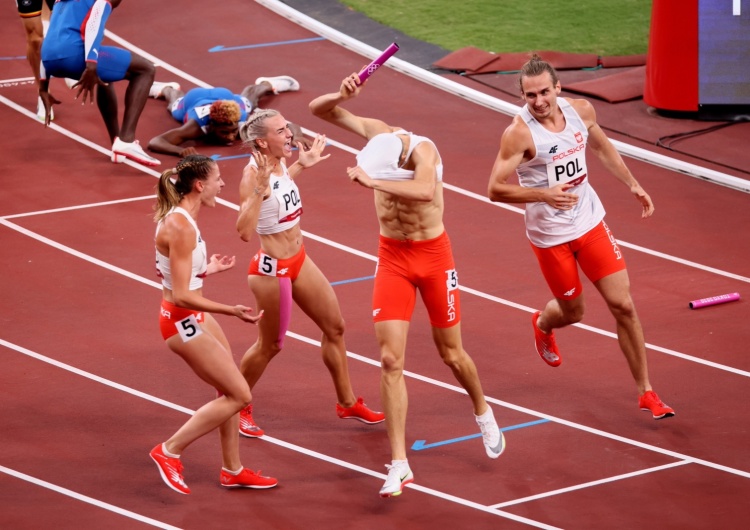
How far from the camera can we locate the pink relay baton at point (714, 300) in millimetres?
9750

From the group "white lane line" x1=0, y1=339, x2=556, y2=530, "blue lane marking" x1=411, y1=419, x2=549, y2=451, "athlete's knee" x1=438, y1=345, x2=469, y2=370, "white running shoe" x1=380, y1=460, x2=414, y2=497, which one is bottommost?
"blue lane marking" x1=411, y1=419, x2=549, y2=451

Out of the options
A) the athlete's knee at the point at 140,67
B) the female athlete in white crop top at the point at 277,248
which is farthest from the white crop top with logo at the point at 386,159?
the athlete's knee at the point at 140,67

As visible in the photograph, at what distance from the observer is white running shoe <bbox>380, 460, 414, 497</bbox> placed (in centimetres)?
704

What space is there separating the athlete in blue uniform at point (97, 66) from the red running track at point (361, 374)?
0.39m

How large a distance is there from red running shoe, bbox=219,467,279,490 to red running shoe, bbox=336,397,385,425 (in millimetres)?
949

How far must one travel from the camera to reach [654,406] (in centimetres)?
788

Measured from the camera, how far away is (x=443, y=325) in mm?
7391

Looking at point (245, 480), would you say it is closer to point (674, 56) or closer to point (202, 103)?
point (202, 103)

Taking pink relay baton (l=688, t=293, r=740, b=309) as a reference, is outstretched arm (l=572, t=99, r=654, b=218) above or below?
above

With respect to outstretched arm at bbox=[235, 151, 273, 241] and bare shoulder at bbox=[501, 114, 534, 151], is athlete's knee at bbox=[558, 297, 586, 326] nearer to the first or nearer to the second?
bare shoulder at bbox=[501, 114, 534, 151]

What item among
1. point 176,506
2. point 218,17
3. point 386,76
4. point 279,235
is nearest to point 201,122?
point 386,76

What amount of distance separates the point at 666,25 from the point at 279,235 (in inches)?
283

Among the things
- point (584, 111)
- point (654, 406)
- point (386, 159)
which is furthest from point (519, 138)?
point (654, 406)

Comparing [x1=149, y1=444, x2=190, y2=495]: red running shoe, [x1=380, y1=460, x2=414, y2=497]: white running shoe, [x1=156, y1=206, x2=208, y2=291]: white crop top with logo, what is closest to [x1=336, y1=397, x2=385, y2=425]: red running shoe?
[x1=380, y1=460, x2=414, y2=497]: white running shoe
